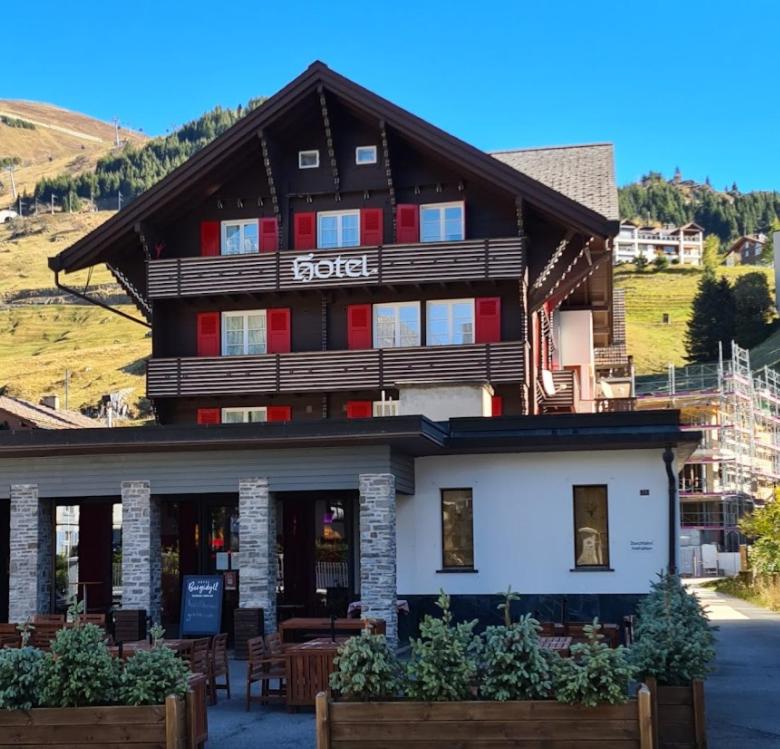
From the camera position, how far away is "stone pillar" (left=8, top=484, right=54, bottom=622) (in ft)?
75.3

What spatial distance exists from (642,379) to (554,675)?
88.5m

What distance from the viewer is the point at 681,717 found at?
11602mm

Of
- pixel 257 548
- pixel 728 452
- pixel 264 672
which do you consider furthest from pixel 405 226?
pixel 728 452

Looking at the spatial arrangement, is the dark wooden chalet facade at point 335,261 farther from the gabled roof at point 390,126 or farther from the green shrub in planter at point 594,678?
the green shrub in planter at point 594,678

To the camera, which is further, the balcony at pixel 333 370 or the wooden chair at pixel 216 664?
the balcony at pixel 333 370

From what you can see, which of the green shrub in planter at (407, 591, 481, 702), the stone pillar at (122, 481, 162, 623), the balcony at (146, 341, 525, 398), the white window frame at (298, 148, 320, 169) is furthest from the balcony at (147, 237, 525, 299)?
the green shrub in planter at (407, 591, 481, 702)

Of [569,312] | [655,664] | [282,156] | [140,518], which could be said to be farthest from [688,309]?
[655,664]

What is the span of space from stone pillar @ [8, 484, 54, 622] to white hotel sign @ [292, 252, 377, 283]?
10758 millimetres

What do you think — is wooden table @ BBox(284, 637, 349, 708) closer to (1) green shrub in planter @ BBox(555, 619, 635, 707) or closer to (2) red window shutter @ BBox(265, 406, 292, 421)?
(1) green shrub in planter @ BBox(555, 619, 635, 707)

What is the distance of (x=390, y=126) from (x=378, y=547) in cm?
1279

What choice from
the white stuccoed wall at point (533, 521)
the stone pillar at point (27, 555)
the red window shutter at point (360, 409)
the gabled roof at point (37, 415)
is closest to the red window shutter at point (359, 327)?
the red window shutter at point (360, 409)

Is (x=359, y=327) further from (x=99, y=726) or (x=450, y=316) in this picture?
(x=99, y=726)

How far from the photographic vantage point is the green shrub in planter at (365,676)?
10.6m

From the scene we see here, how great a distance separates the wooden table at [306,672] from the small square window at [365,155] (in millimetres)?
18815
